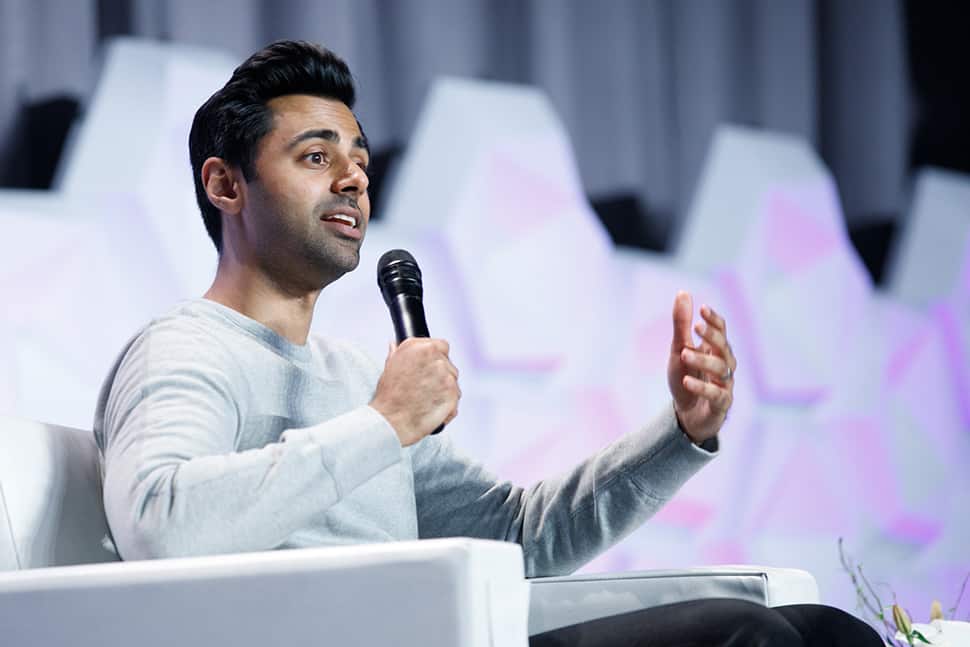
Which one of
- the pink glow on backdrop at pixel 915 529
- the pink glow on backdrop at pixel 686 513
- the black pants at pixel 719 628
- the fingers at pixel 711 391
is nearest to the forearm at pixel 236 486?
the black pants at pixel 719 628

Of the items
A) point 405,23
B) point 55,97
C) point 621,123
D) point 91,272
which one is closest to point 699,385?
point 91,272

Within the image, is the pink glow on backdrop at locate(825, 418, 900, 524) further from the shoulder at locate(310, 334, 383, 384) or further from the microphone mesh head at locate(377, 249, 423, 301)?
the microphone mesh head at locate(377, 249, 423, 301)

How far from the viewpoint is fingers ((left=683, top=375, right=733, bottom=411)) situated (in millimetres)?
1342

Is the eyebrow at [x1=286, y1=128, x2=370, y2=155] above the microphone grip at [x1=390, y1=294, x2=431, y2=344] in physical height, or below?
above

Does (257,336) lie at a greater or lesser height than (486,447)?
greater

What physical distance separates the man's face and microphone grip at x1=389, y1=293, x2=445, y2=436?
187mm

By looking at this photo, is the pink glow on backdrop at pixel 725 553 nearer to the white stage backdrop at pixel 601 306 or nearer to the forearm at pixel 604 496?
the white stage backdrop at pixel 601 306

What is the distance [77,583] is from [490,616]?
1.13 feet

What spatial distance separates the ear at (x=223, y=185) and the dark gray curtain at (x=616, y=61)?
0.76m

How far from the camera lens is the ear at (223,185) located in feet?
5.00

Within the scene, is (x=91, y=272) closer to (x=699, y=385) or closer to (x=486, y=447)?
(x=486, y=447)

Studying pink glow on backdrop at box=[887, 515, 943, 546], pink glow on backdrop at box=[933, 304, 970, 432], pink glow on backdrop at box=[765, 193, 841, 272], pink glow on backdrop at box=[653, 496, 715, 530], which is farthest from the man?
pink glow on backdrop at box=[933, 304, 970, 432]

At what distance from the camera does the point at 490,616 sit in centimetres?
95

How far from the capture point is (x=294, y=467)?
1.10 meters
